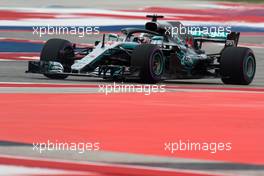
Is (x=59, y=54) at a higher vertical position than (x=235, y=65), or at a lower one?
higher

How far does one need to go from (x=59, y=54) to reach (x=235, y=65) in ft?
10.0

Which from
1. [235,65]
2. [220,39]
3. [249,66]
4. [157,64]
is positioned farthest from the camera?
[220,39]

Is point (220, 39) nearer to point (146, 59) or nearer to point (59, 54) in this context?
point (146, 59)

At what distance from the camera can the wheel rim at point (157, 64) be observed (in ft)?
51.8

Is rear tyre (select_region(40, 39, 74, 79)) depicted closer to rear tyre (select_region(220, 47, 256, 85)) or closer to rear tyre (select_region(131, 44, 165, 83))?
rear tyre (select_region(131, 44, 165, 83))

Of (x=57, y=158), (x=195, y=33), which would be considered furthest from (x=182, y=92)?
(x=57, y=158)

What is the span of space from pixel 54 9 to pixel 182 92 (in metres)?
20.6

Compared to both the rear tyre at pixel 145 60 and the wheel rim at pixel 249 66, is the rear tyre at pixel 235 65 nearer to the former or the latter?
the wheel rim at pixel 249 66

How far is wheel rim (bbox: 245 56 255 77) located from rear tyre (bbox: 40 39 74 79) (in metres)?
3.08

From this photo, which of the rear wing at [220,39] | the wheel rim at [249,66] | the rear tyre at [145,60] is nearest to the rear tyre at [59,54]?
the rear tyre at [145,60]

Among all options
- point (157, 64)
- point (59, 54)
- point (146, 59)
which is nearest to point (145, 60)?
point (146, 59)

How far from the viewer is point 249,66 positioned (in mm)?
17062

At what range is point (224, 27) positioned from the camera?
29312 mm

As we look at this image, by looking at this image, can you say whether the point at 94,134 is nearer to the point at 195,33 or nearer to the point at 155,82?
the point at 155,82
